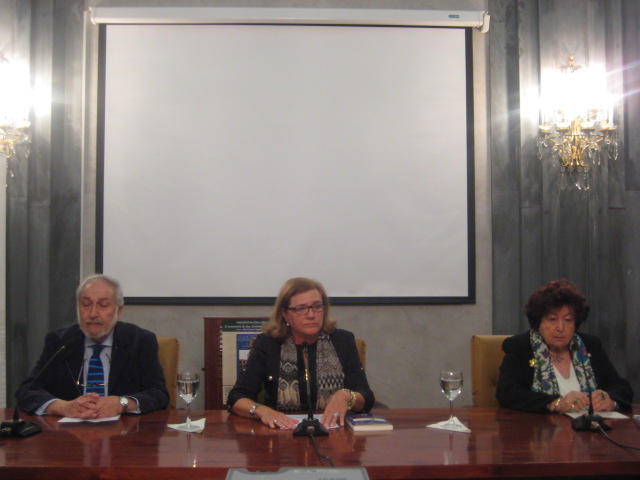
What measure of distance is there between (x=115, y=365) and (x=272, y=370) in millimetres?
667

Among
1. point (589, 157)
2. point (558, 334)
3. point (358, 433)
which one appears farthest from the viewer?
point (589, 157)

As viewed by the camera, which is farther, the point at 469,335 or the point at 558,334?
the point at 469,335

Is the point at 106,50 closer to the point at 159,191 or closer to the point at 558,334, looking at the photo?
the point at 159,191

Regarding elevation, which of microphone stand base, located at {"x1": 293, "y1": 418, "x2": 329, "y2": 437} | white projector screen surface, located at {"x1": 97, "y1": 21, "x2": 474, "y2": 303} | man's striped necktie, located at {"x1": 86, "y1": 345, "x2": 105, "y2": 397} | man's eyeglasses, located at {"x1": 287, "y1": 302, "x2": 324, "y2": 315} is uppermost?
white projector screen surface, located at {"x1": 97, "y1": 21, "x2": 474, "y2": 303}

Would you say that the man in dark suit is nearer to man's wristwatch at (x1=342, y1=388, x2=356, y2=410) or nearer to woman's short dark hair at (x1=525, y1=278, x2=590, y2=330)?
man's wristwatch at (x1=342, y1=388, x2=356, y2=410)

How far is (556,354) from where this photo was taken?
3.09 m

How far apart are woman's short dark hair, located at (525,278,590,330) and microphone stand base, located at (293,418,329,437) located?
4.18 ft

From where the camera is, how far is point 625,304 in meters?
4.27

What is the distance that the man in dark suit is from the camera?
2904 millimetres

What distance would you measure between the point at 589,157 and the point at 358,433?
2.68 m

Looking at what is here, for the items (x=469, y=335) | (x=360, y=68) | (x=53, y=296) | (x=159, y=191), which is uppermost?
(x=360, y=68)

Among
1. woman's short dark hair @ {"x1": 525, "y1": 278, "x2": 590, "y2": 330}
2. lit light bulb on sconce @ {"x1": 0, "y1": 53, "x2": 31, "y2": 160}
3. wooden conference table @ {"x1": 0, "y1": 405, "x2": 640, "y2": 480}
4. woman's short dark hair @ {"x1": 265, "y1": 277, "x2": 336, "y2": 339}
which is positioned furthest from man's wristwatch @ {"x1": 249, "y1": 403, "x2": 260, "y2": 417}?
lit light bulb on sconce @ {"x1": 0, "y1": 53, "x2": 31, "y2": 160}

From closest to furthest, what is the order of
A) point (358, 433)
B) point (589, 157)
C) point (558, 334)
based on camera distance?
point (358, 433) → point (558, 334) → point (589, 157)

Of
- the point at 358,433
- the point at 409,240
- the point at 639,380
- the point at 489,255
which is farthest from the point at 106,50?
the point at 639,380
